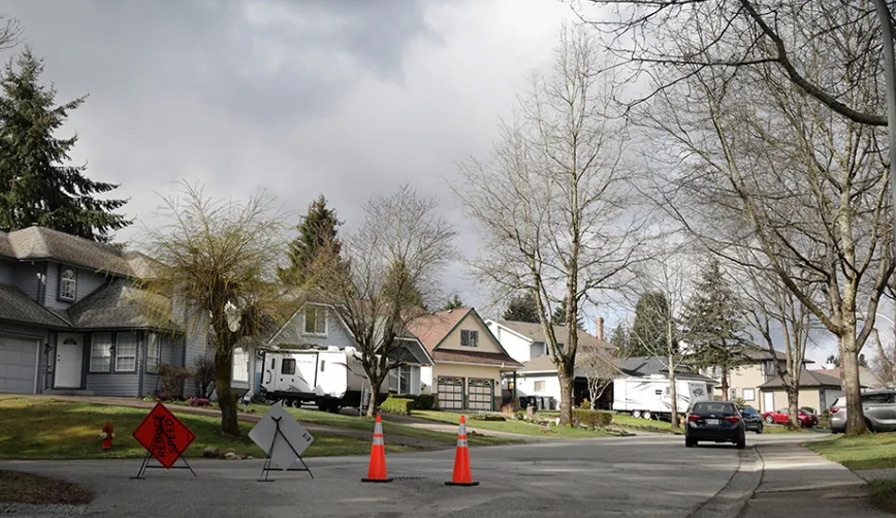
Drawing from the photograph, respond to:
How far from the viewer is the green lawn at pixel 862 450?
17219 mm

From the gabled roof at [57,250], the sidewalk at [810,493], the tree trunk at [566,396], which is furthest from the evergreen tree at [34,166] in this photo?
the sidewalk at [810,493]

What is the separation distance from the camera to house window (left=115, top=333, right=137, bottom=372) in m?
35.5

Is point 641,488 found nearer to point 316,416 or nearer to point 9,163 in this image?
point 316,416

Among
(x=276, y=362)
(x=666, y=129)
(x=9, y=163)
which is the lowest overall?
(x=276, y=362)

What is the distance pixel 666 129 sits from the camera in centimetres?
2311

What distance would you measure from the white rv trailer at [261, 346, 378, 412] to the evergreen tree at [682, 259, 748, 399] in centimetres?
1721

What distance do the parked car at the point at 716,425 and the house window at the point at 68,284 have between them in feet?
84.3

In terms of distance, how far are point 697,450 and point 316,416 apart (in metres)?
14.9

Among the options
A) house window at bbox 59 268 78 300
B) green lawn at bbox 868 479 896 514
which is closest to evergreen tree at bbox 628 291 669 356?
house window at bbox 59 268 78 300

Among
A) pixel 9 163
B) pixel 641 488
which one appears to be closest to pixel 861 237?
pixel 641 488

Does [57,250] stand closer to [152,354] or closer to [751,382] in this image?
[152,354]

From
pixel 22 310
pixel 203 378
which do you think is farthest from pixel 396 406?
pixel 22 310

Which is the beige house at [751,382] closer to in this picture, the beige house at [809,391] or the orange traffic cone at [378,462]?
the beige house at [809,391]

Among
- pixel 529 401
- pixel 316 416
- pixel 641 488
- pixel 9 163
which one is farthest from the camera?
pixel 529 401
